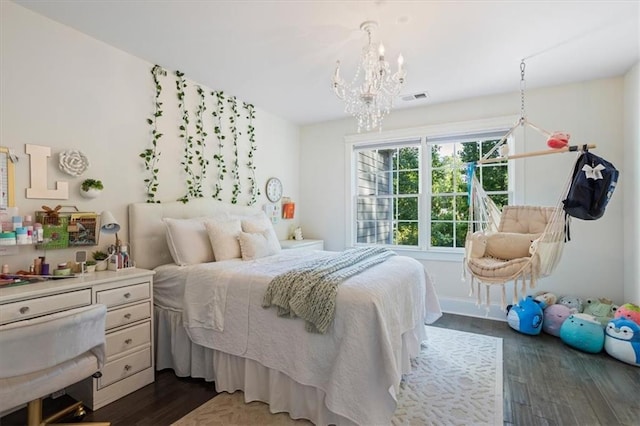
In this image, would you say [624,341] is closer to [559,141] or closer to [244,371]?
[559,141]

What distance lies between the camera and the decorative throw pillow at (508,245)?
2914 millimetres

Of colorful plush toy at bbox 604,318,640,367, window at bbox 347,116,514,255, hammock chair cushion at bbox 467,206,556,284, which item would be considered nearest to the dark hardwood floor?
colorful plush toy at bbox 604,318,640,367

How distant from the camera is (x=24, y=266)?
2166 mm

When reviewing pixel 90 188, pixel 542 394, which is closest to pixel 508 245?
pixel 542 394

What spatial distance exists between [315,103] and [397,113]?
119 centimetres

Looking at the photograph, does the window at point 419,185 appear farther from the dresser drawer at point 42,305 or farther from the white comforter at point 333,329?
the dresser drawer at point 42,305

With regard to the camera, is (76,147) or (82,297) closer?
(82,297)

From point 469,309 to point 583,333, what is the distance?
122cm

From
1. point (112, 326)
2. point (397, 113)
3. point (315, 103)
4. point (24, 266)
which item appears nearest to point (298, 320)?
point (112, 326)

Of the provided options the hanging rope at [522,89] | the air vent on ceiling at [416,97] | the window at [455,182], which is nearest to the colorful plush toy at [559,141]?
the hanging rope at [522,89]

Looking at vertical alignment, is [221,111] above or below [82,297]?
above

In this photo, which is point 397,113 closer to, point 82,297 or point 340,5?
point 340,5

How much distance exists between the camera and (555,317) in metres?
3.12

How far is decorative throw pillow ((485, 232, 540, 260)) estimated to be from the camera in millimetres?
2914
